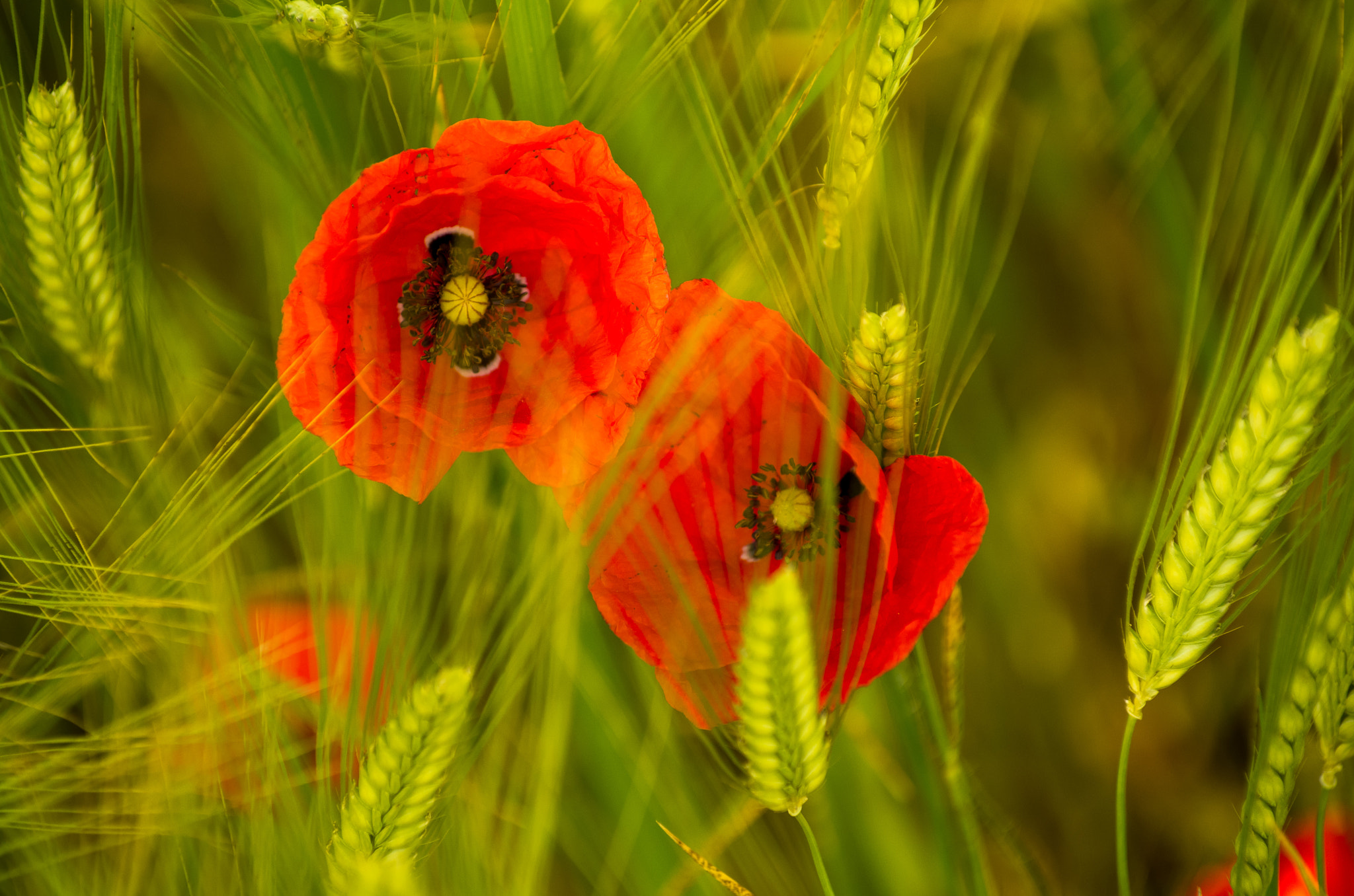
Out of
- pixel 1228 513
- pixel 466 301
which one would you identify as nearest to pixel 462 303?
pixel 466 301

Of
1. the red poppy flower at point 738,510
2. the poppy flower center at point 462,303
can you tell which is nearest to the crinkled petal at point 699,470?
the red poppy flower at point 738,510

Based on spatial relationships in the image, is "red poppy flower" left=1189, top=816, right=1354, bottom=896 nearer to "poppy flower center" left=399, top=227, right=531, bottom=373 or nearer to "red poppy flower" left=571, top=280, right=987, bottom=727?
"red poppy flower" left=571, top=280, right=987, bottom=727

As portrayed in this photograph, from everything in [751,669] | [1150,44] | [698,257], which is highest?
[1150,44]

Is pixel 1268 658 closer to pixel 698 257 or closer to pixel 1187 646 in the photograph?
pixel 1187 646

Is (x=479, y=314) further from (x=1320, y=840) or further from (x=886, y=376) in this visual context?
(x=1320, y=840)

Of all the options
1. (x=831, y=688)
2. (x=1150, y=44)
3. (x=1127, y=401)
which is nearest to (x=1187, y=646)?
(x=831, y=688)

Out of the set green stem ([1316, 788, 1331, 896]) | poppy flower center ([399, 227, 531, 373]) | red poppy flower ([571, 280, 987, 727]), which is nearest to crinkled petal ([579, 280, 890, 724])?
red poppy flower ([571, 280, 987, 727])
